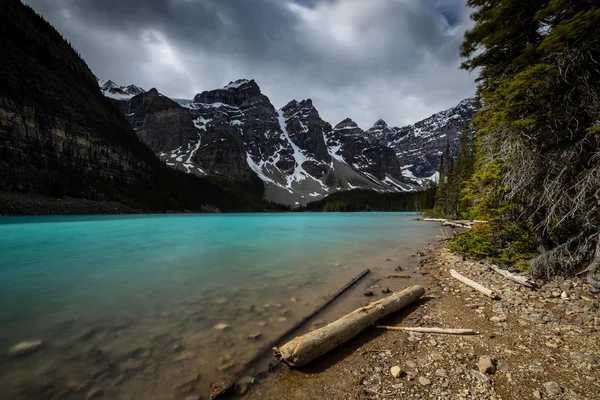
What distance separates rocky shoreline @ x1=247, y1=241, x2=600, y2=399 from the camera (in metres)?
3.84

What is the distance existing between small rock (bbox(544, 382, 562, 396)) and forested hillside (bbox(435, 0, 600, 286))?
5016 mm

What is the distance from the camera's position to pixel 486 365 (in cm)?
423

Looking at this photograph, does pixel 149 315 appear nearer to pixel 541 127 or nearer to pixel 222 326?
pixel 222 326

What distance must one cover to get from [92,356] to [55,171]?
12946 cm

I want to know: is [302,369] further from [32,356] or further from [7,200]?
[7,200]

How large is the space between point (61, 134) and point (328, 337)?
148 metres

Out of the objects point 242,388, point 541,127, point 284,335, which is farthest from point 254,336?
point 541,127

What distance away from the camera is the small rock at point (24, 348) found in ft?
→ 17.1

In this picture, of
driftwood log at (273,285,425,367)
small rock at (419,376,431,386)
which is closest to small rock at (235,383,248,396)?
driftwood log at (273,285,425,367)

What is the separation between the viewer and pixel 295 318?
273 inches

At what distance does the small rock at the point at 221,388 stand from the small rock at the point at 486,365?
4.19 meters

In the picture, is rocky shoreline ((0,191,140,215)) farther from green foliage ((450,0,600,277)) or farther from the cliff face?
green foliage ((450,0,600,277))

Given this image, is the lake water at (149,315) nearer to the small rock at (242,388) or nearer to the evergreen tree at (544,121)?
the small rock at (242,388)

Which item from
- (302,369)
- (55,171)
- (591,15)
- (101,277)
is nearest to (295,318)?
(302,369)
